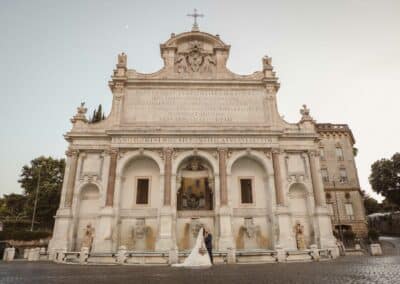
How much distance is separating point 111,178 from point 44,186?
20531mm

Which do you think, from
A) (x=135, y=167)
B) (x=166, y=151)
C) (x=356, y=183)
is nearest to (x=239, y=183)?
(x=166, y=151)

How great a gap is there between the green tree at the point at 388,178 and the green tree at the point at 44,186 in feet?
151

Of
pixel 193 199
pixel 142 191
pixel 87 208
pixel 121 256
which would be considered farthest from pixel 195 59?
pixel 121 256

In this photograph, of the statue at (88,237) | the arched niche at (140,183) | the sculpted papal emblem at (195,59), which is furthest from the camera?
the sculpted papal emblem at (195,59)

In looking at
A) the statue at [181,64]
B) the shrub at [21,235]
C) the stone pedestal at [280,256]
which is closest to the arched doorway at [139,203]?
the statue at [181,64]

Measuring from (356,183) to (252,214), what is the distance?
68.3 ft

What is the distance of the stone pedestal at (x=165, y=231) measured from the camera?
63.5ft

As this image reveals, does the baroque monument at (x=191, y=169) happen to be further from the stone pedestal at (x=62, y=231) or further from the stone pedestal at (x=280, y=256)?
the stone pedestal at (x=280, y=256)

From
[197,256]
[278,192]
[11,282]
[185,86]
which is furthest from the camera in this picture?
[185,86]

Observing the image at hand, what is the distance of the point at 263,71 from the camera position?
2595 cm

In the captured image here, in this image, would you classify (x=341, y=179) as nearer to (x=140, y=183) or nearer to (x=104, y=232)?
(x=140, y=183)

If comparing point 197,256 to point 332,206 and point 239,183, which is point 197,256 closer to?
point 239,183

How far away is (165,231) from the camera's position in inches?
782

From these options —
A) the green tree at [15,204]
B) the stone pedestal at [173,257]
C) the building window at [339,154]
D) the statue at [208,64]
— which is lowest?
the stone pedestal at [173,257]
